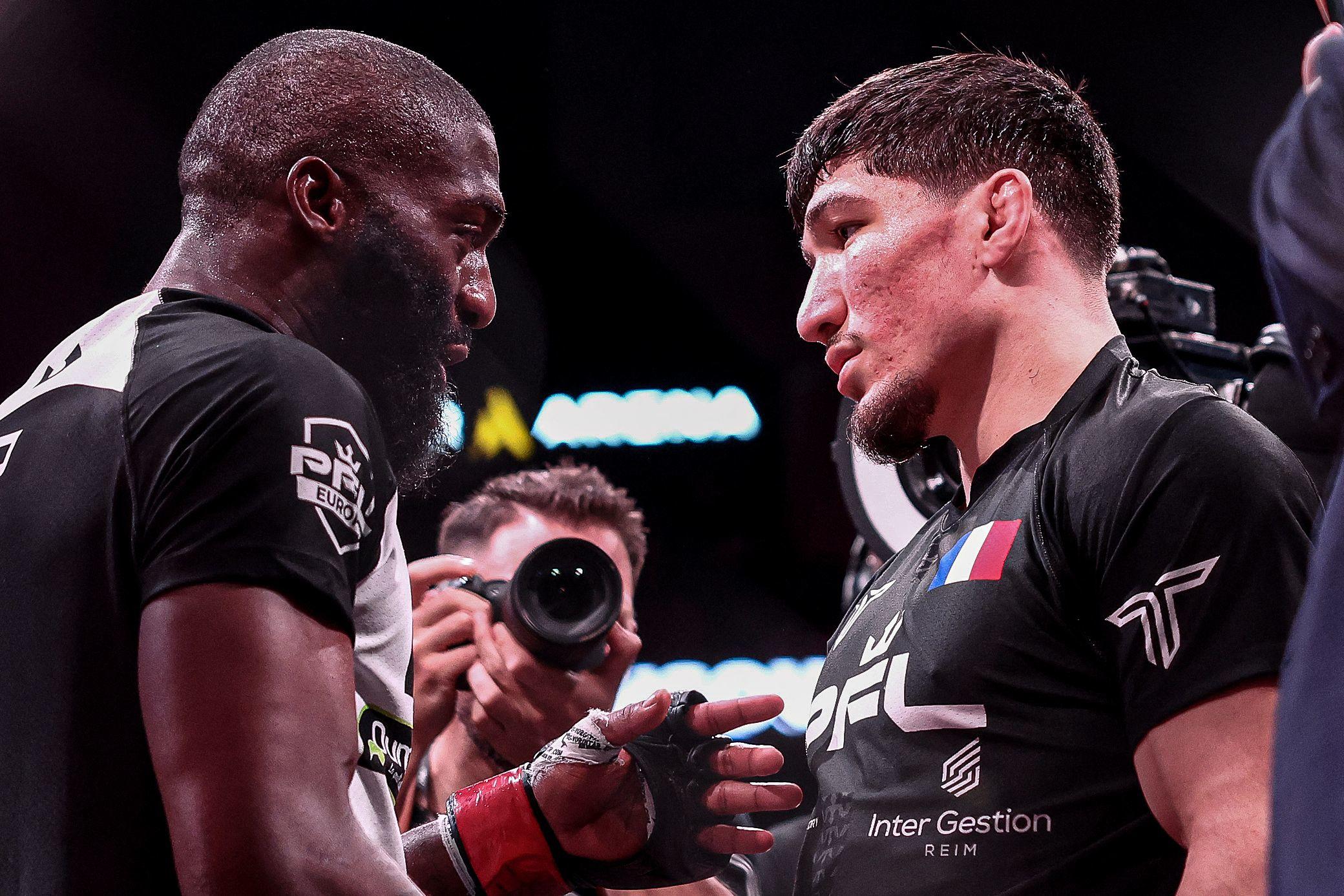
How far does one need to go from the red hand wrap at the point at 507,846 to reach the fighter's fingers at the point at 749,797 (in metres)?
0.25

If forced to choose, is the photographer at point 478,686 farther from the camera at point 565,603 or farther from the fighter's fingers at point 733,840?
the fighter's fingers at point 733,840

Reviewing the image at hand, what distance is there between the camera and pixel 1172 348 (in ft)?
7.25

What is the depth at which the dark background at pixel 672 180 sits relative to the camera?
3.35 meters

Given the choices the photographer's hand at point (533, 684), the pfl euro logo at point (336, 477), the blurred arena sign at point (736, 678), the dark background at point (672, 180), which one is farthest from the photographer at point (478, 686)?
the blurred arena sign at point (736, 678)

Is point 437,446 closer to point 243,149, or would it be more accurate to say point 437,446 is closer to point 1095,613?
point 243,149

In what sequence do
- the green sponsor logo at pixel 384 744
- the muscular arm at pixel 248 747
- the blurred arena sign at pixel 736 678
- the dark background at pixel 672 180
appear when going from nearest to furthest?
the muscular arm at pixel 248 747 < the green sponsor logo at pixel 384 744 < the dark background at pixel 672 180 < the blurred arena sign at pixel 736 678

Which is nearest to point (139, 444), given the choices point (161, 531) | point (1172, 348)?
point (161, 531)

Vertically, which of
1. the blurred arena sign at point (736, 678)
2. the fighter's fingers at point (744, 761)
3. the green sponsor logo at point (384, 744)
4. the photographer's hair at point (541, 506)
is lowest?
the blurred arena sign at point (736, 678)

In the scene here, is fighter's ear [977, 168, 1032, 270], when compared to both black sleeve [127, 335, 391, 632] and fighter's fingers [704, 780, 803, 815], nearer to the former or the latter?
fighter's fingers [704, 780, 803, 815]

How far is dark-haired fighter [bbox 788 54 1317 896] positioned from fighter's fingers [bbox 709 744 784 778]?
58 mm

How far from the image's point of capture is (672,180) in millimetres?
4598

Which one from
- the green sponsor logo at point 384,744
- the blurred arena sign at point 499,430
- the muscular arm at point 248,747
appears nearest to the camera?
the muscular arm at point 248,747

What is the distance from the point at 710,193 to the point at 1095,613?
3702 mm

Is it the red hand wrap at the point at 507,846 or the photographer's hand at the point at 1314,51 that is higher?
the photographer's hand at the point at 1314,51
